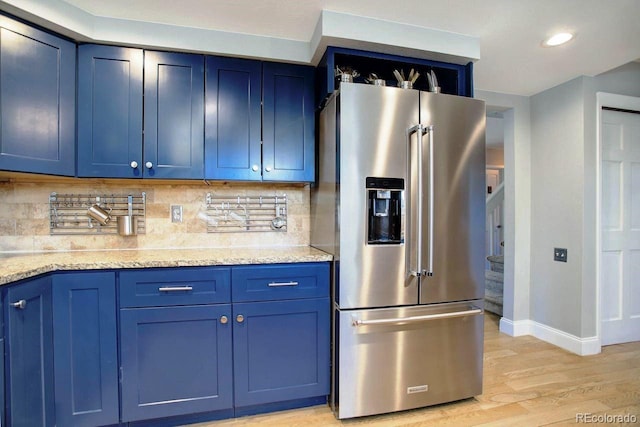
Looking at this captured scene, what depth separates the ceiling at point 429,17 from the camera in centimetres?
168

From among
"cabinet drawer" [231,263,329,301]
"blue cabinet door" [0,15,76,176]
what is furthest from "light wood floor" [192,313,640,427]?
"blue cabinet door" [0,15,76,176]

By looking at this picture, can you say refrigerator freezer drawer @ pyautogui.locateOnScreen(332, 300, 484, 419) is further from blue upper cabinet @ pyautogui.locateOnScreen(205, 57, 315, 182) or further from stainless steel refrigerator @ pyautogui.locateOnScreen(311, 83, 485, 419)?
blue upper cabinet @ pyautogui.locateOnScreen(205, 57, 315, 182)

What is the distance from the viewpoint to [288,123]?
210 centimetres

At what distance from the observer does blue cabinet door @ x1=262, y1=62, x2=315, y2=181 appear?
6.80 ft

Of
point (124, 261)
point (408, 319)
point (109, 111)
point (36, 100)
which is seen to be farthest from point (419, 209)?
point (36, 100)

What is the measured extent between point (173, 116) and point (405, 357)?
2.04 meters

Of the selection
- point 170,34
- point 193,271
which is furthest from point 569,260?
point 170,34

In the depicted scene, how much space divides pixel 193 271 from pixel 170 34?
144 centimetres

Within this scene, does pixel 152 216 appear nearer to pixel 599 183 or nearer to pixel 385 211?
pixel 385 211

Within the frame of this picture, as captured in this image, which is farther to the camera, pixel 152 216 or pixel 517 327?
pixel 517 327

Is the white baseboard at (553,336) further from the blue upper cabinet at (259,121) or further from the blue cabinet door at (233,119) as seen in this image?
the blue cabinet door at (233,119)

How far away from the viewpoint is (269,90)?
2068 mm

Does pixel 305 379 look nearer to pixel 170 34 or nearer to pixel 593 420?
pixel 593 420

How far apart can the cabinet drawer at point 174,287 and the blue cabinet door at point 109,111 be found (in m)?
0.67
